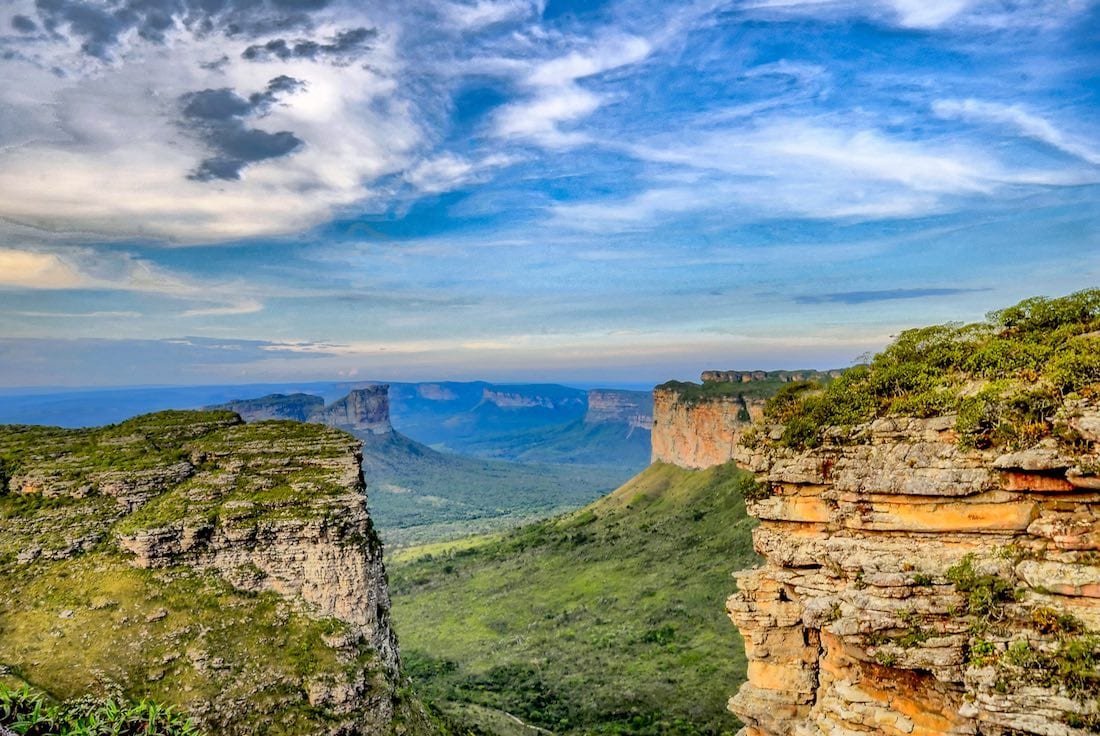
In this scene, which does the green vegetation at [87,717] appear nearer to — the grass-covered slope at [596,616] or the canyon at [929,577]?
the grass-covered slope at [596,616]

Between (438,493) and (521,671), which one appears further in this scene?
(438,493)

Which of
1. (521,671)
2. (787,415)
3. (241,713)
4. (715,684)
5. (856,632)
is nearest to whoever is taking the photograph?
(856,632)

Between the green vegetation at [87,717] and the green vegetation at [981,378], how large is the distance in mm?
28737

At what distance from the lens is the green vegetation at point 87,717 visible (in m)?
25.2

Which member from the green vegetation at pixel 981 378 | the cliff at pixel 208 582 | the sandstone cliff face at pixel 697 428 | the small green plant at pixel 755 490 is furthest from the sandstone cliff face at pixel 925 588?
the sandstone cliff face at pixel 697 428

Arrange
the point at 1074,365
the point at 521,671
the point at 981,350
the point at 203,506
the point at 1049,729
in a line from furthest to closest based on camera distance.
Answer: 1. the point at 521,671
2. the point at 203,506
3. the point at 981,350
4. the point at 1074,365
5. the point at 1049,729

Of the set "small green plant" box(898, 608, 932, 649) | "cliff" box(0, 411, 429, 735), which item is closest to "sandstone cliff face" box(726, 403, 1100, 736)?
"small green plant" box(898, 608, 932, 649)

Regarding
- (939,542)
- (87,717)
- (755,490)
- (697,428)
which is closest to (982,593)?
(939,542)

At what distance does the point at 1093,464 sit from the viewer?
40.7 ft

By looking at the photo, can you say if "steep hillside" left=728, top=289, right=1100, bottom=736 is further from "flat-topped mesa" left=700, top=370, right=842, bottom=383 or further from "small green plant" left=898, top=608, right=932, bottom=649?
"flat-topped mesa" left=700, top=370, right=842, bottom=383

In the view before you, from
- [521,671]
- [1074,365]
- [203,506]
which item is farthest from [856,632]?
[521,671]

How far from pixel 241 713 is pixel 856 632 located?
97.8 ft

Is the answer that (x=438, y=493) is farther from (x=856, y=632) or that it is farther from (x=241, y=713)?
(x=856, y=632)

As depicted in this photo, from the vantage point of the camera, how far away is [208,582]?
120 ft
